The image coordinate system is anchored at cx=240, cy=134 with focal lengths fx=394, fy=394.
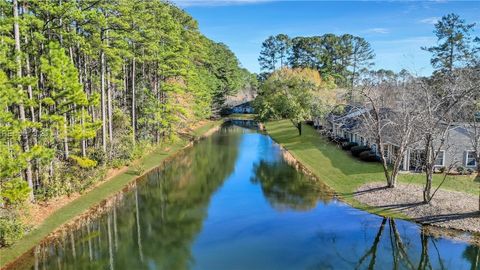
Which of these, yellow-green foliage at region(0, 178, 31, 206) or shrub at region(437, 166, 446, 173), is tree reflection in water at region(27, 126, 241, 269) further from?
shrub at region(437, 166, 446, 173)

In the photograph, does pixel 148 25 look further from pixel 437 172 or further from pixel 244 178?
pixel 437 172

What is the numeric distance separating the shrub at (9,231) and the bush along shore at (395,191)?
17.9 metres

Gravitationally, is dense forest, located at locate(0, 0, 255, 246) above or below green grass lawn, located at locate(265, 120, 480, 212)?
above

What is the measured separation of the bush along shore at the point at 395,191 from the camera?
67.9 ft

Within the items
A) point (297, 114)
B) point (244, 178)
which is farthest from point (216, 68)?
point (244, 178)

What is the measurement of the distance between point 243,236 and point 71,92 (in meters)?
12.0

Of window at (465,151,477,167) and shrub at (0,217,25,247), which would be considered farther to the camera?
window at (465,151,477,167)

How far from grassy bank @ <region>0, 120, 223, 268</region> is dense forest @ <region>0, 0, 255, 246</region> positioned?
99 centimetres

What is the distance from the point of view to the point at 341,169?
32.4 metres

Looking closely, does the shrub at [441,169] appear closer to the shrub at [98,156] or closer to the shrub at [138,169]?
the shrub at [138,169]

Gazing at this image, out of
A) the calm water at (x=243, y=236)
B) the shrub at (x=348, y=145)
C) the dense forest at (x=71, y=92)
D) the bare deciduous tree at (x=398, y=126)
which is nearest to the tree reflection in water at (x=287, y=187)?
the calm water at (x=243, y=236)

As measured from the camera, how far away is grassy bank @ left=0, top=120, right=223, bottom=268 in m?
16.7

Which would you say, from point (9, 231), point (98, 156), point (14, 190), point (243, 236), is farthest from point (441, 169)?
point (9, 231)

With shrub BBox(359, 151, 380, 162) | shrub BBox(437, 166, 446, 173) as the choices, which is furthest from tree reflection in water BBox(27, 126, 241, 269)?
shrub BBox(437, 166, 446, 173)
